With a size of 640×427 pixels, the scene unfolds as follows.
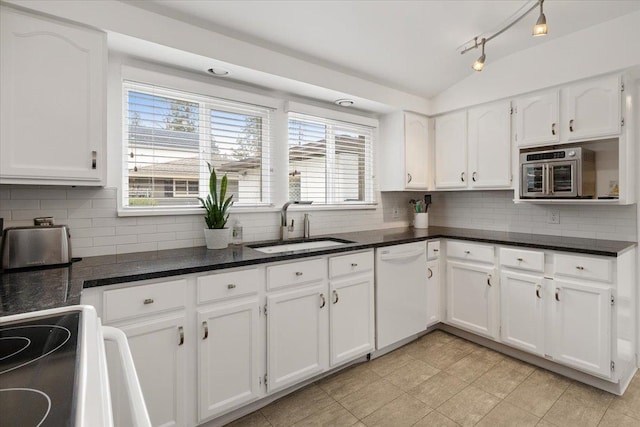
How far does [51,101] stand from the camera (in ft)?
5.45

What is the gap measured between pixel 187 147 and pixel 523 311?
2880 mm

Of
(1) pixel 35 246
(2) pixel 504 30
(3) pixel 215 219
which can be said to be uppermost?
(2) pixel 504 30

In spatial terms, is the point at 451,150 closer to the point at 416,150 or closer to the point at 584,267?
the point at 416,150

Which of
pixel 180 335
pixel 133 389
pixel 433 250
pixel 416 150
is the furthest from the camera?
pixel 416 150

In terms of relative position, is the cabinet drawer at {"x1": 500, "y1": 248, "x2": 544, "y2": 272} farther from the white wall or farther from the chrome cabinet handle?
the chrome cabinet handle

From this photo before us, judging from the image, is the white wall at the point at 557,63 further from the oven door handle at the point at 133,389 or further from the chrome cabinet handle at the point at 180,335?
the oven door handle at the point at 133,389

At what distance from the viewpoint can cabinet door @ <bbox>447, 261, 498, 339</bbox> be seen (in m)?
2.84

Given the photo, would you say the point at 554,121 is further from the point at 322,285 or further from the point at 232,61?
the point at 232,61

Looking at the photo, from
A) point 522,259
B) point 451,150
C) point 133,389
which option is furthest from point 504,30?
point 133,389

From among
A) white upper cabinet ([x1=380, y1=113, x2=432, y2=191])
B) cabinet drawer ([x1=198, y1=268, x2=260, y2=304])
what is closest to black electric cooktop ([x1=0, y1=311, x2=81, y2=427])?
cabinet drawer ([x1=198, y1=268, x2=260, y2=304])

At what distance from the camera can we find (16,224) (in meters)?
1.83

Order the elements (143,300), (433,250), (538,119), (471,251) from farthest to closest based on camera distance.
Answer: (433,250), (471,251), (538,119), (143,300)

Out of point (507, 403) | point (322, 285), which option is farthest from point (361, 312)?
point (507, 403)

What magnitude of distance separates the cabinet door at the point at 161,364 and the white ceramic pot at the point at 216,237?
65cm
